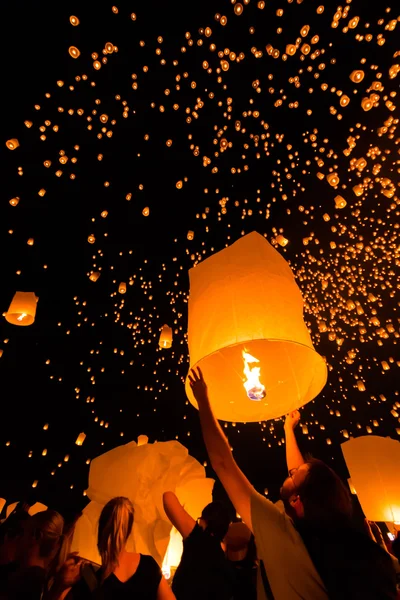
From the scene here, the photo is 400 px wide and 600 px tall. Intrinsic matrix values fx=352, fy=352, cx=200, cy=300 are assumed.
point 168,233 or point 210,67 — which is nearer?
point 210,67

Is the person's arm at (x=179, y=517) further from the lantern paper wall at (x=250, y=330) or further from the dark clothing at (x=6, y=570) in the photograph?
the dark clothing at (x=6, y=570)

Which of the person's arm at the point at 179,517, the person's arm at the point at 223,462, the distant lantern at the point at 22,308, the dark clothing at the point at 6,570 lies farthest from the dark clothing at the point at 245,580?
the distant lantern at the point at 22,308

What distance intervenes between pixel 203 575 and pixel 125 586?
0.41 m

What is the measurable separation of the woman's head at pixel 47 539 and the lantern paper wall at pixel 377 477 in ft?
10.0

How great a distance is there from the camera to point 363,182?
226 inches

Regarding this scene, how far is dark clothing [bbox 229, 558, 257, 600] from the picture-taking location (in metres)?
1.90

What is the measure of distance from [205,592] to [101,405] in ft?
34.3

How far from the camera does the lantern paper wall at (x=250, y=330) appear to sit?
5.50 ft

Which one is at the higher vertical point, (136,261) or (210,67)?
(210,67)

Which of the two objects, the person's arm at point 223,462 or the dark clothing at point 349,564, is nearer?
the dark clothing at point 349,564

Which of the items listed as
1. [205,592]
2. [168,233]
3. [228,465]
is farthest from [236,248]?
[168,233]

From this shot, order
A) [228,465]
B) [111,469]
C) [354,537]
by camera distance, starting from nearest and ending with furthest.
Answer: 1. [354,537]
2. [228,465]
3. [111,469]

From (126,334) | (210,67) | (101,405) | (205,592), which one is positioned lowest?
(205,592)

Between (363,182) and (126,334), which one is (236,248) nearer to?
(363,182)
